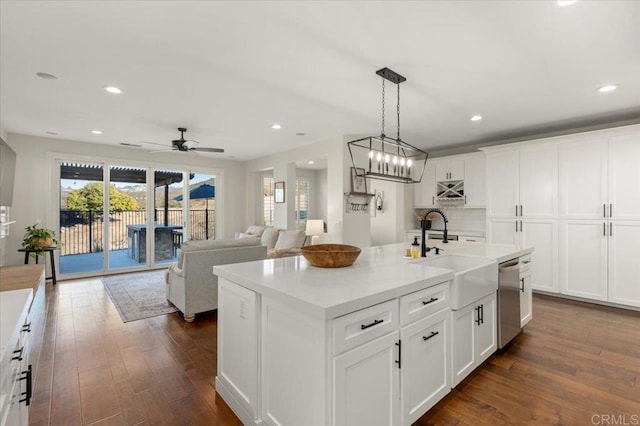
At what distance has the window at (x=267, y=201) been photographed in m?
7.97

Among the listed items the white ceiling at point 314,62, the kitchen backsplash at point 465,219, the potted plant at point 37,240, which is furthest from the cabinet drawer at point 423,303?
the potted plant at point 37,240

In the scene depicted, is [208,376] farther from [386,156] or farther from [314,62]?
[314,62]

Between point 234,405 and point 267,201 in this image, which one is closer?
point 234,405

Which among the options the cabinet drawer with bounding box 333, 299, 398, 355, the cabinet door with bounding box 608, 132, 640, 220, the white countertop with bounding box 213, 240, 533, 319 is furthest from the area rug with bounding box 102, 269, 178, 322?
the cabinet door with bounding box 608, 132, 640, 220

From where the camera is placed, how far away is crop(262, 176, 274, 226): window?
26.1ft

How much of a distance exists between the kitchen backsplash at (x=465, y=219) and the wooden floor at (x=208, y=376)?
2426 mm

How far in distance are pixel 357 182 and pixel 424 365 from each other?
3.68 meters

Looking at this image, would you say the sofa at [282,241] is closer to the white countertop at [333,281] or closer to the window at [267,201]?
the window at [267,201]

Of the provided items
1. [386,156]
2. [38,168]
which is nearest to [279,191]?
[386,156]

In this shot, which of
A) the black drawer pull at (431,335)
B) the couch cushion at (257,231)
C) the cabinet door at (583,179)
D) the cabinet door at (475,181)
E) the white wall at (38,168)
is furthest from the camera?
the couch cushion at (257,231)

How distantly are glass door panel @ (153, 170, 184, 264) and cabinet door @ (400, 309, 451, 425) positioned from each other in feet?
20.5

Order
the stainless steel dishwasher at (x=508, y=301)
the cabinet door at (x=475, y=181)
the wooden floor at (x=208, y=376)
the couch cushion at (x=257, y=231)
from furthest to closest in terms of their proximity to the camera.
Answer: the couch cushion at (x=257, y=231), the cabinet door at (x=475, y=181), the stainless steel dishwasher at (x=508, y=301), the wooden floor at (x=208, y=376)

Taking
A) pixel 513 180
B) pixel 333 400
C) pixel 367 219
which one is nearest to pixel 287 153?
pixel 367 219

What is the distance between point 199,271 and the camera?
352cm
